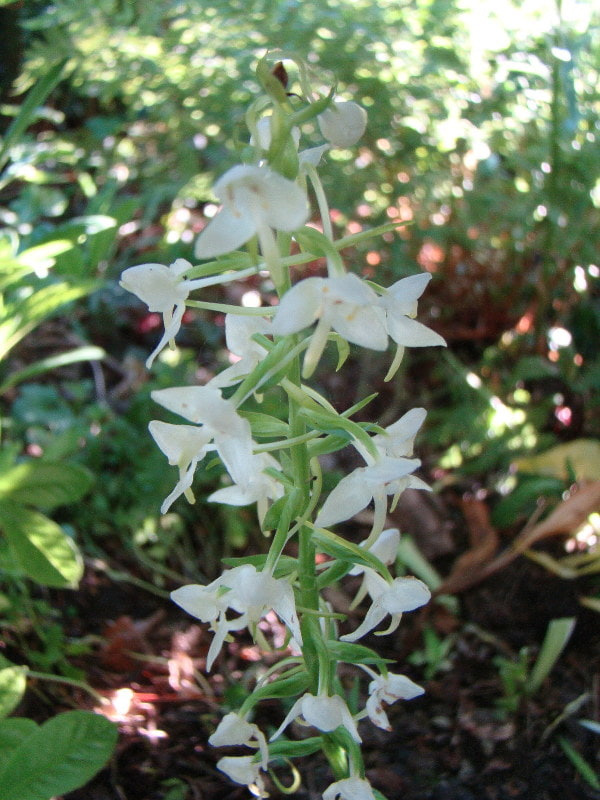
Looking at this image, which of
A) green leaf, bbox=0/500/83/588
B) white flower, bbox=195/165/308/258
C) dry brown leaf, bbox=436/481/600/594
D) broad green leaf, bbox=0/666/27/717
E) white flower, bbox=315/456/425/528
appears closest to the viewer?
white flower, bbox=195/165/308/258

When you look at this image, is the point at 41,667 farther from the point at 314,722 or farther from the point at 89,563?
the point at 314,722

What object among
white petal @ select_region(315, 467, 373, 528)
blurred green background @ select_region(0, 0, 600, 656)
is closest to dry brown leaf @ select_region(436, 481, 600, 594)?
blurred green background @ select_region(0, 0, 600, 656)

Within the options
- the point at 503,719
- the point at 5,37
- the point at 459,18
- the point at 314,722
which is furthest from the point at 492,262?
the point at 314,722

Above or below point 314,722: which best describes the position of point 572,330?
below

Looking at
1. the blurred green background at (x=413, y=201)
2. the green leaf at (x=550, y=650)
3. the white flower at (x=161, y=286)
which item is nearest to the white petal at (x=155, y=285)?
the white flower at (x=161, y=286)

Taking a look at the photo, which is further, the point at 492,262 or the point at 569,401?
the point at 492,262

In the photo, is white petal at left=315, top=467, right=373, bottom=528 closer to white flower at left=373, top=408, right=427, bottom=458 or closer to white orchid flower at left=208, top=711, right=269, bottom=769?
white flower at left=373, top=408, right=427, bottom=458

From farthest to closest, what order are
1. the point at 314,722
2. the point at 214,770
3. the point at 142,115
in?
1. the point at 142,115
2. the point at 214,770
3. the point at 314,722
